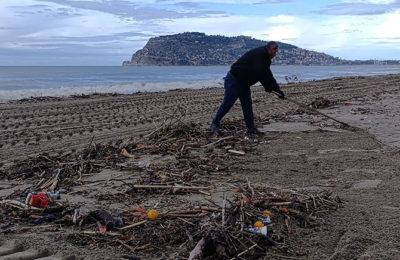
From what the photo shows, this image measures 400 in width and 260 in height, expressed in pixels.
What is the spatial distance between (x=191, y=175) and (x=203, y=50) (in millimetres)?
109944

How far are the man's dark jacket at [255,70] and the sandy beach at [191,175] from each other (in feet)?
3.35

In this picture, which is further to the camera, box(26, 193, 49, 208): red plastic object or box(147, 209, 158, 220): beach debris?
box(26, 193, 49, 208): red plastic object

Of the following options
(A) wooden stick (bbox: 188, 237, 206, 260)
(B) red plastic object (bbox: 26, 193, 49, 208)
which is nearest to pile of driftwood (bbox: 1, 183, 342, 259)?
(A) wooden stick (bbox: 188, 237, 206, 260)

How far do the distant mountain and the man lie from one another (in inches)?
3873

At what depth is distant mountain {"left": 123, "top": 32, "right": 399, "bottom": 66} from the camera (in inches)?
4360

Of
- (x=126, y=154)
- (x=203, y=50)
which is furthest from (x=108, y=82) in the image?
(x=203, y=50)

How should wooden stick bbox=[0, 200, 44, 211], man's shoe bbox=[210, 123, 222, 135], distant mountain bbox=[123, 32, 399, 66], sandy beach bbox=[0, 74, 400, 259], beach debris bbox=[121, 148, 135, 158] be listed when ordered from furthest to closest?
distant mountain bbox=[123, 32, 399, 66] → man's shoe bbox=[210, 123, 222, 135] → beach debris bbox=[121, 148, 135, 158] → wooden stick bbox=[0, 200, 44, 211] → sandy beach bbox=[0, 74, 400, 259]

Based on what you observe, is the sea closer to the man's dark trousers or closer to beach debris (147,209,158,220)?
the man's dark trousers

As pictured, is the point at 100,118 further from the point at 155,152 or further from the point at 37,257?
the point at 37,257

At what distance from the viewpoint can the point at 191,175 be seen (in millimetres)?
5637

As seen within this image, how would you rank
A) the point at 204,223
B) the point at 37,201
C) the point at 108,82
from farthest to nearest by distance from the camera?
1. the point at 108,82
2. the point at 37,201
3. the point at 204,223

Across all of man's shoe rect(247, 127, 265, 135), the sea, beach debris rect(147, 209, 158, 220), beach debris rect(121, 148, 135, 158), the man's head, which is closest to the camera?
beach debris rect(147, 209, 158, 220)

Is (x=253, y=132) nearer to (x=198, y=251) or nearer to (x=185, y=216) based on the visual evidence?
(x=185, y=216)

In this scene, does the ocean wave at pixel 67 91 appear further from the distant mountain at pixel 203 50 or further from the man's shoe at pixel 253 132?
the distant mountain at pixel 203 50
